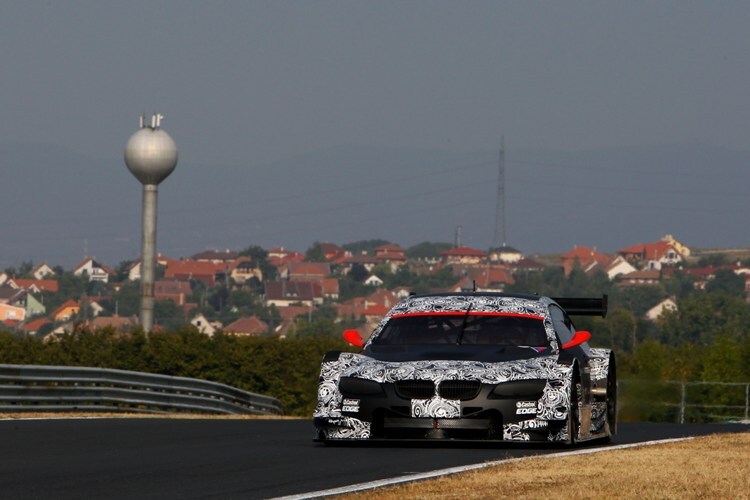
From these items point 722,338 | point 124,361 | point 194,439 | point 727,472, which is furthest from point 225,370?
point 722,338

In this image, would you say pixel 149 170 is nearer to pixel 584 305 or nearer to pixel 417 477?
pixel 584 305

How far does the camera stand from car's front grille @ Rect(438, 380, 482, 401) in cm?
1314

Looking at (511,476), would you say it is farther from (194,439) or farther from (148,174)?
(148,174)

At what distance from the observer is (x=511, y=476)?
430 inches

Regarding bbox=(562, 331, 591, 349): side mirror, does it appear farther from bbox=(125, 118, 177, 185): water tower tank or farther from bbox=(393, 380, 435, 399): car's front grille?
bbox=(125, 118, 177, 185): water tower tank

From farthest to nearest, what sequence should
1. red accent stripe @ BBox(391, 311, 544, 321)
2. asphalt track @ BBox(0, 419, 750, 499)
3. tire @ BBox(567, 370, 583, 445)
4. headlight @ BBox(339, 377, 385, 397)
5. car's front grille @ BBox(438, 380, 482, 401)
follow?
red accent stripe @ BBox(391, 311, 544, 321) < tire @ BBox(567, 370, 583, 445) < headlight @ BBox(339, 377, 385, 397) < car's front grille @ BBox(438, 380, 482, 401) < asphalt track @ BBox(0, 419, 750, 499)

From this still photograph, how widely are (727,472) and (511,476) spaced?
65.6 inches

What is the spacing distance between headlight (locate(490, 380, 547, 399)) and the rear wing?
390 centimetres

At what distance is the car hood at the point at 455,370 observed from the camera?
43.2 ft

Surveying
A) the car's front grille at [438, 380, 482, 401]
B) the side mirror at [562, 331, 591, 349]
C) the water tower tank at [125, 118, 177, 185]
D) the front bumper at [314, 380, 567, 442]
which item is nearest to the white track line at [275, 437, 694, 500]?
the front bumper at [314, 380, 567, 442]

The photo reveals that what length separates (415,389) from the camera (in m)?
13.2

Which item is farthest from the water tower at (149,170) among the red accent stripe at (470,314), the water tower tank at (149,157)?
the red accent stripe at (470,314)

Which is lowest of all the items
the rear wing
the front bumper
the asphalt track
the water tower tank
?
the asphalt track

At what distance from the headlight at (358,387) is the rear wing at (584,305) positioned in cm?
426
